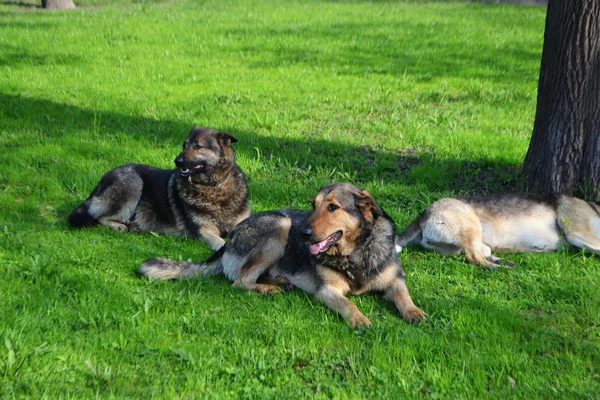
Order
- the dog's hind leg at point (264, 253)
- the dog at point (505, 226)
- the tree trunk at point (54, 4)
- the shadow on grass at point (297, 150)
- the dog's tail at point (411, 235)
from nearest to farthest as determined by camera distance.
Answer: the dog's hind leg at point (264, 253), the dog at point (505, 226), the dog's tail at point (411, 235), the shadow on grass at point (297, 150), the tree trunk at point (54, 4)

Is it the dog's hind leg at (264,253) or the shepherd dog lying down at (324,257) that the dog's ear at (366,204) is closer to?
the shepherd dog lying down at (324,257)

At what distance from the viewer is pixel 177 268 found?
19.4 feet

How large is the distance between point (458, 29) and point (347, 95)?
7.69 metres

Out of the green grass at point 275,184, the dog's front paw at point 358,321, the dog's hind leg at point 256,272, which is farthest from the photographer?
the dog's hind leg at point 256,272

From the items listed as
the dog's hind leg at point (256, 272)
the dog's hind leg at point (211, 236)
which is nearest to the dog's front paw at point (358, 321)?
the dog's hind leg at point (256, 272)

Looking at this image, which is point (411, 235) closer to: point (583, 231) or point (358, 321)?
point (583, 231)

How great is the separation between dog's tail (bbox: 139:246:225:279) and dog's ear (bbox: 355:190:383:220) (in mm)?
1505

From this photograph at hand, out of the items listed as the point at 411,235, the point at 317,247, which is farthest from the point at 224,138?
the point at 317,247

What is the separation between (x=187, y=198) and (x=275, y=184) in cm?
148

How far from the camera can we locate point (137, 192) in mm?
8070

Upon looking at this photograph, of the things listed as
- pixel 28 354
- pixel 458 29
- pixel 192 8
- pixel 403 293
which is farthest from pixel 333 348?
pixel 192 8

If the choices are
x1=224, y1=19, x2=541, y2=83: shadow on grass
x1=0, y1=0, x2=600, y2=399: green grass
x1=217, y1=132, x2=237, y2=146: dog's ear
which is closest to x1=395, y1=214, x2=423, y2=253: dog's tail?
x1=0, y1=0, x2=600, y2=399: green grass

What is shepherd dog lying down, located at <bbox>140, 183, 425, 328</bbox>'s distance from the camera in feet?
17.8

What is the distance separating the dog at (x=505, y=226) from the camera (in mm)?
6746
